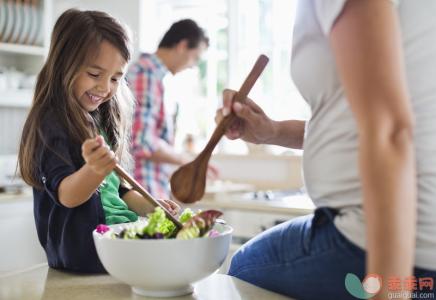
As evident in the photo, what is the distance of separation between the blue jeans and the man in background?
6.14ft

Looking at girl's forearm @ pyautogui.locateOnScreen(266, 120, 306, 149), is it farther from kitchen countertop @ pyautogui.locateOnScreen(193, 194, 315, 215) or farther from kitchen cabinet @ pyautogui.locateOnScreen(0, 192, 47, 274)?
kitchen cabinet @ pyautogui.locateOnScreen(0, 192, 47, 274)

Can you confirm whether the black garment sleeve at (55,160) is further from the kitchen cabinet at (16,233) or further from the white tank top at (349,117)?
the kitchen cabinet at (16,233)

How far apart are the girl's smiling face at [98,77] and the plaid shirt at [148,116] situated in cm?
142

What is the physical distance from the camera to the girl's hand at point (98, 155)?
0.86 m

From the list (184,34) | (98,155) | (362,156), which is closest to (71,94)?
(98,155)

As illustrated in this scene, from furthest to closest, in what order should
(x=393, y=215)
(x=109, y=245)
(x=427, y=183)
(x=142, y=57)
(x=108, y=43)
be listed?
(x=142, y=57) → (x=108, y=43) → (x=109, y=245) → (x=427, y=183) → (x=393, y=215)

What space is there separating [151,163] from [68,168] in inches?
70.6

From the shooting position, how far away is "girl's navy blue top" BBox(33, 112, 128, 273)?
3.51ft

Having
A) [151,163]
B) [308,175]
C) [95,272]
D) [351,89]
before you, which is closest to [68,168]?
[95,272]

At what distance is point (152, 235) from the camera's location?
84cm

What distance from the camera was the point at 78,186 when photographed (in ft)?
3.24

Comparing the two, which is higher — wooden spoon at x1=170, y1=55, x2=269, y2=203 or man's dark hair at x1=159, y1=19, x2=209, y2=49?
man's dark hair at x1=159, y1=19, x2=209, y2=49

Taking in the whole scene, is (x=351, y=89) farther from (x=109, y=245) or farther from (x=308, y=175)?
(x=109, y=245)

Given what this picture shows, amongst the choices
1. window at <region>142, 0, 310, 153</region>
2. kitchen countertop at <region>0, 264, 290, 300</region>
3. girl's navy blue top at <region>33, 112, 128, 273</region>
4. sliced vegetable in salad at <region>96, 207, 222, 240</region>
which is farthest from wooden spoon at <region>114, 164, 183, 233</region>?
window at <region>142, 0, 310, 153</region>
